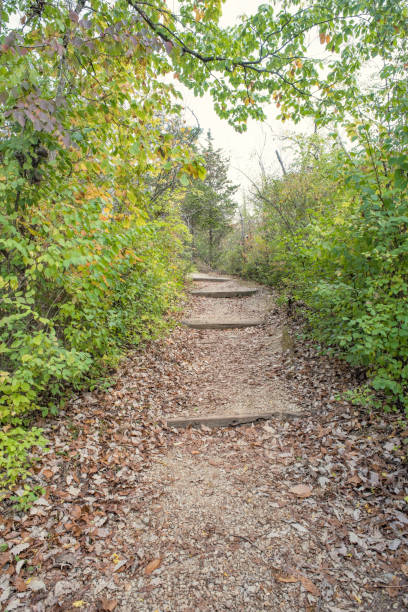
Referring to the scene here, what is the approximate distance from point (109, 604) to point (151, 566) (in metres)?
0.37

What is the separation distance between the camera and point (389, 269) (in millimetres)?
3471

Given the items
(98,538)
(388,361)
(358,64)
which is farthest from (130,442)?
(358,64)

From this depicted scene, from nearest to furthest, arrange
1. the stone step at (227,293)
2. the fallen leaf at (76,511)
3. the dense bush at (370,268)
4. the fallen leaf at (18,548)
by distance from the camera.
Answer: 1. the fallen leaf at (18,548)
2. the fallen leaf at (76,511)
3. the dense bush at (370,268)
4. the stone step at (227,293)

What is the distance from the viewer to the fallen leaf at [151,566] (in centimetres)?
234

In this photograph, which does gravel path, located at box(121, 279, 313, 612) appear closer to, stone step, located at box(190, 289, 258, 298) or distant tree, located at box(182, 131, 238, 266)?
stone step, located at box(190, 289, 258, 298)

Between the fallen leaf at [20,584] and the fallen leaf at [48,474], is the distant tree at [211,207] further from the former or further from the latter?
the fallen leaf at [20,584]

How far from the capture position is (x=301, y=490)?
300 cm

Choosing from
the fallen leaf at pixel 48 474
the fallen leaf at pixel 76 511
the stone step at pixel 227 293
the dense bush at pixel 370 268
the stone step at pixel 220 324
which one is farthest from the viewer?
the stone step at pixel 227 293

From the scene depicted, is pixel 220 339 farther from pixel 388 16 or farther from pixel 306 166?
pixel 388 16

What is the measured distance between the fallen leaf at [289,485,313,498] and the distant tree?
50.4 ft

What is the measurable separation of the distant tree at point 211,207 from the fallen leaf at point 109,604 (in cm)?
1628

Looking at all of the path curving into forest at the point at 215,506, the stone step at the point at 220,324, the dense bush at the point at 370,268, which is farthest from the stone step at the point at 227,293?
the path curving into forest at the point at 215,506

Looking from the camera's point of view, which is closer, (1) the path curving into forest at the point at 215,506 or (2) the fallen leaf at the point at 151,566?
(1) the path curving into forest at the point at 215,506

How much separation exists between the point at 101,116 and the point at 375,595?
4.83m
